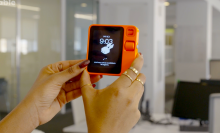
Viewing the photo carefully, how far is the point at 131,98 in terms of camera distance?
69 cm

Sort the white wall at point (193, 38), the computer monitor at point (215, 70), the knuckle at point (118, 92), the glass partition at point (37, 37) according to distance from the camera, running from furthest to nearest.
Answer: the white wall at point (193, 38)
the glass partition at point (37, 37)
the computer monitor at point (215, 70)
the knuckle at point (118, 92)

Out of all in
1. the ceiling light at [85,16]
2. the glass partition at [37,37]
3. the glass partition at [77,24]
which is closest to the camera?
the glass partition at [37,37]

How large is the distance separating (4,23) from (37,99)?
3.27 metres

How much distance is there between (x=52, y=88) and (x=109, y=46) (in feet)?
0.90

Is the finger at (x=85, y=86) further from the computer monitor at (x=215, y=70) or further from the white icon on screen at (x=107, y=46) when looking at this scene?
the computer monitor at (x=215, y=70)

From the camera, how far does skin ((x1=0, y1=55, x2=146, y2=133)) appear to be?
2.23ft

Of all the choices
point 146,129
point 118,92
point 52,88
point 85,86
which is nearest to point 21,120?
point 52,88

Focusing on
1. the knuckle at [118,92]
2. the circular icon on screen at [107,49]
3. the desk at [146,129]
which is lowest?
the desk at [146,129]

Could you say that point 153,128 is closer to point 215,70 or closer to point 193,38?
point 215,70

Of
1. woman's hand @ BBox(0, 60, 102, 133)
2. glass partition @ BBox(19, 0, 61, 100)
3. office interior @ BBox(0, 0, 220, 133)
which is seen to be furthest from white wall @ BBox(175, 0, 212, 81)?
woman's hand @ BBox(0, 60, 102, 133)

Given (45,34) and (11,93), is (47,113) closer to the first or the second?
(11,93)

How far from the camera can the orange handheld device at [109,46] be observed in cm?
91

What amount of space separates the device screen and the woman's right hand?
0.22 meters

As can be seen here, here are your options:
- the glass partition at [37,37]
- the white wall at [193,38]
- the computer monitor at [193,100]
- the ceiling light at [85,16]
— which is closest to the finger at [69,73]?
the computer monitor at [193,100]
